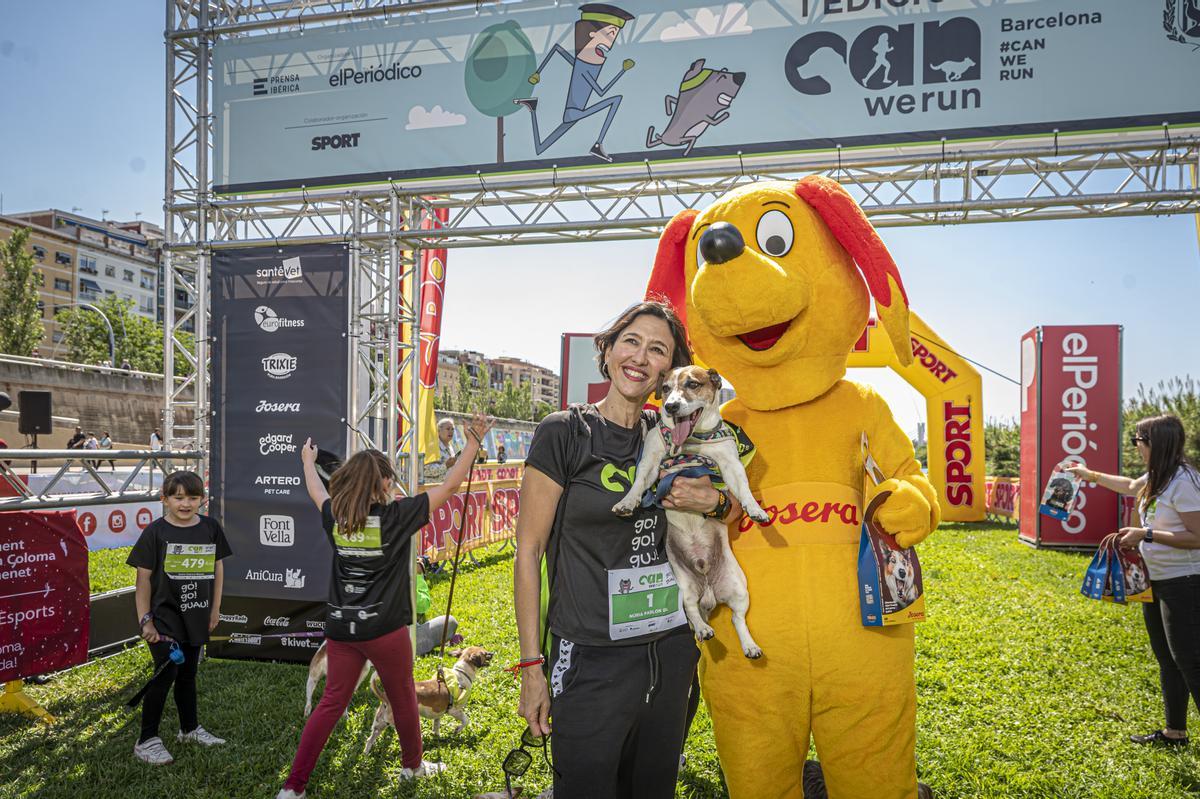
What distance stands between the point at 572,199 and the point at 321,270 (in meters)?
2.38

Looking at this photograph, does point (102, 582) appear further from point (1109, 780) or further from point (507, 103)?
point (1109, 780)

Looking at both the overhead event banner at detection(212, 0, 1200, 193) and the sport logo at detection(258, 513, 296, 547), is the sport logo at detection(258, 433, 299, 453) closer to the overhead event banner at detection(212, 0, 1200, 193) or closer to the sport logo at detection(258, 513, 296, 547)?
the sport logo at detection(258, 513, 296, 547)

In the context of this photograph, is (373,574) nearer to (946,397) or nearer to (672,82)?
(672,82)

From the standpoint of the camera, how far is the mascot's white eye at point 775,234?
2.90 metres

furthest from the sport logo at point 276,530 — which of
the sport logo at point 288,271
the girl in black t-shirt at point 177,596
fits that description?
the sport logo at point 288,271

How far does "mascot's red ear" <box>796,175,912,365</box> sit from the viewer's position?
2846 millimetres

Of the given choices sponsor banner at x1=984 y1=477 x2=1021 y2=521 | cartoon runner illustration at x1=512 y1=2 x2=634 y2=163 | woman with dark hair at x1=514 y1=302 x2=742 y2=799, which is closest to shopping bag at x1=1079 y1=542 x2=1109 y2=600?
woman with dark hair at x1=514 y1=302 x2=742 y2=799

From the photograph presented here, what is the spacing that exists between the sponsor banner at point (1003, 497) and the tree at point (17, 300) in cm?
4089

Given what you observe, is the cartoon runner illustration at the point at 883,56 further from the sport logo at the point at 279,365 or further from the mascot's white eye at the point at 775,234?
the sport logo at the point at 279,365

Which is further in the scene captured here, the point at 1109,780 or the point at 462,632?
the point at 462,632

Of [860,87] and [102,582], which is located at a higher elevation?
[860,87]

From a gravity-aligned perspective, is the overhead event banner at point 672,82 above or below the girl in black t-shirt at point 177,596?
above

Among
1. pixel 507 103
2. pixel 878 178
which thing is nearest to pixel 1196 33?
pixel 878 178

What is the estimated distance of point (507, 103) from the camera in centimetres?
648
